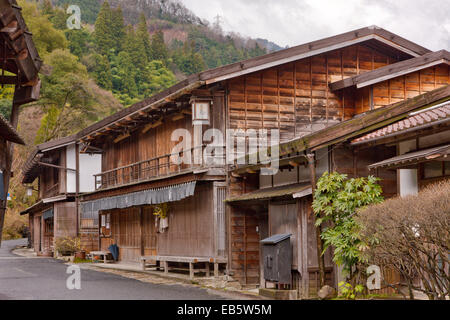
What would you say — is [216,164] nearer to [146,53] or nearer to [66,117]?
[66,117]

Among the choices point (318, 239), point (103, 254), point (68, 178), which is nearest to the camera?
point (318, 239)

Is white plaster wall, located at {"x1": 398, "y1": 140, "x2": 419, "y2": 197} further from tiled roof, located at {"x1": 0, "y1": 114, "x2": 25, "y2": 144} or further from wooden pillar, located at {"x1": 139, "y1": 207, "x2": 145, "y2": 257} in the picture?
wooden pillar, located at {"x1": 139, "y1": 207, "x2": 145, "y2": 257}

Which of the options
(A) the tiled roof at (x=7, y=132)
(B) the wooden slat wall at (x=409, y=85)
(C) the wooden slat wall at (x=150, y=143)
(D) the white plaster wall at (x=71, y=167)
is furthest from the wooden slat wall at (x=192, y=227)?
(D) the white plaster wall at (x=71, y=167)

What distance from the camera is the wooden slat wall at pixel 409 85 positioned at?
21.5 metres

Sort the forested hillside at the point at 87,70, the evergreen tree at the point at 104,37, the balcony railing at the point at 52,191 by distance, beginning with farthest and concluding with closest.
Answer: the evergreen tree at the point at 104,37 < the forested hillside at the point at 87,70 < the balcony railing at the point at 52,191

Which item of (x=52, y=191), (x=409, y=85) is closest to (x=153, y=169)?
(x=409, y=85)

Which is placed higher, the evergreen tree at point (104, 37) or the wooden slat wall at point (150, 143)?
the evergreen tree at point (104, 37)

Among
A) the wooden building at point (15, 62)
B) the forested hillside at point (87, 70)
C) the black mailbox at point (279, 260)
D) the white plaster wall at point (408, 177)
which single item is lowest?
the black mailbox at point (279, 260)

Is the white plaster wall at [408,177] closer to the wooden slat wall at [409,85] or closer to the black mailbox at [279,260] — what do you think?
the black mailbox at [279,260]

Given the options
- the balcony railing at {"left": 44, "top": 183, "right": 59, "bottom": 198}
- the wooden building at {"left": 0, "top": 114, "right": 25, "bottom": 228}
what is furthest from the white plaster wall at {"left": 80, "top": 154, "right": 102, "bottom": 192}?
the wooden building at {"left": 0, "top": 114, "right": 25, "bottom": 228}

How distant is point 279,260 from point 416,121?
202 inches

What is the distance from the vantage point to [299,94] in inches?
875

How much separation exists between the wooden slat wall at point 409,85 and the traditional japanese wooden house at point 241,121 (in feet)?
0.34

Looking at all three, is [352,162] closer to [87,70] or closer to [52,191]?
[52,191]
